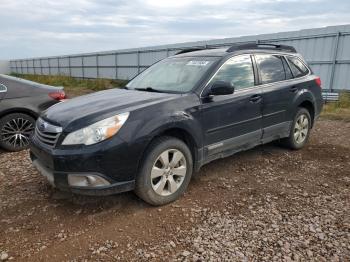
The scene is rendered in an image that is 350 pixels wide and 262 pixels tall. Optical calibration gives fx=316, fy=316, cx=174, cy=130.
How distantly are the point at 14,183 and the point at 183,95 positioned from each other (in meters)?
2.58

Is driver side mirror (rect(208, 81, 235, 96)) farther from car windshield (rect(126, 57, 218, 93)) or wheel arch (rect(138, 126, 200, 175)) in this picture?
wheel arch (rect(138, 126, 200, 175))

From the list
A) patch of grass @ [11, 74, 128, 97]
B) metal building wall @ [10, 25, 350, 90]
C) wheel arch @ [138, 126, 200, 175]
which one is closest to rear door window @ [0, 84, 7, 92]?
wheel arch @ [138, 126, 200, 175]

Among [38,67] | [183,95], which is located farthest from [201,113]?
[38,67]

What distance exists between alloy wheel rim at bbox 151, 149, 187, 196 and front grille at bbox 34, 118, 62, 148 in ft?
3.42

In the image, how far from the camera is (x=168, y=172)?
11.4ft

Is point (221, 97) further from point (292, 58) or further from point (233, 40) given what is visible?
point (233, 40)

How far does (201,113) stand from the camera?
146 inches

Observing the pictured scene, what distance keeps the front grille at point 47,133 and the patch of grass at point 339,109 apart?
7.46 meters

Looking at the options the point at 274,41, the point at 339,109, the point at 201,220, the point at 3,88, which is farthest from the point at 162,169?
the point at 274,41

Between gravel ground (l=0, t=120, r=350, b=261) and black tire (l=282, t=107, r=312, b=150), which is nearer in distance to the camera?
gravel ground (l=0, t=120, r=350, b=261)

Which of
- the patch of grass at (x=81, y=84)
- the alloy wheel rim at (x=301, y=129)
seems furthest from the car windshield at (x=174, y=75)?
the patch of grass at (x=81, y=84)

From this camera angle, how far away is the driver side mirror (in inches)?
145

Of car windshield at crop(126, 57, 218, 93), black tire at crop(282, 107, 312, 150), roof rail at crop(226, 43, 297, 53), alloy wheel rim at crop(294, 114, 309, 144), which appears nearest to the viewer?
car windshield at crop(126, 57, 218, 93)

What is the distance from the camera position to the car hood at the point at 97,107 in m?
3.17
